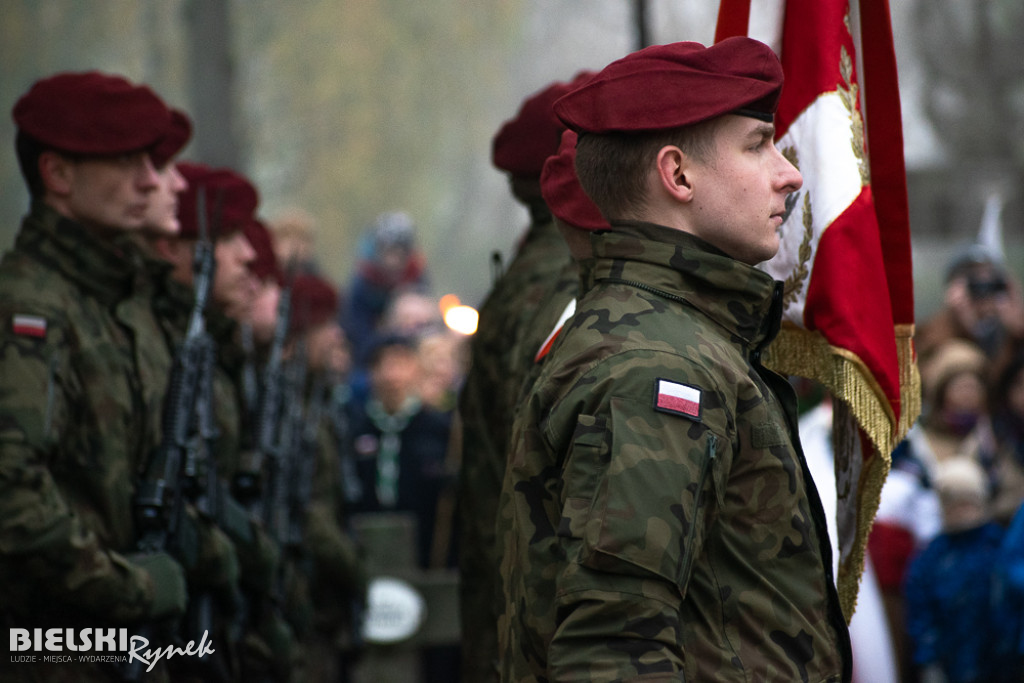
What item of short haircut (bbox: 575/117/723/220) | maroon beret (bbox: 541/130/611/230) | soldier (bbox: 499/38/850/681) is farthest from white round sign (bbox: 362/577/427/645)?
short haircut (bbox: 575/117/723/220)

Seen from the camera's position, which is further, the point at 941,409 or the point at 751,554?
the point at 941,409

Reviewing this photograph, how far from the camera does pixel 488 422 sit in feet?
13.6

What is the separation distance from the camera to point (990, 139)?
17.5m

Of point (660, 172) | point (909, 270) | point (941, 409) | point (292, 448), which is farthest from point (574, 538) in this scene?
point (941, 409)

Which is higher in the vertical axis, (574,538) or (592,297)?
(592,297)

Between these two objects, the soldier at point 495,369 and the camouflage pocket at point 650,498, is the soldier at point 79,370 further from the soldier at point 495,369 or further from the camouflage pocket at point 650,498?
the camouflage pocket at point 650,498

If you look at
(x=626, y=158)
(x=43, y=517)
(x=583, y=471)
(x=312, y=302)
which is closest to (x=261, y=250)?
(x=312, y=302)

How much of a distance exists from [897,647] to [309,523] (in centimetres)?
307

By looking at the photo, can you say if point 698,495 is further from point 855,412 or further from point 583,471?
point 855,412

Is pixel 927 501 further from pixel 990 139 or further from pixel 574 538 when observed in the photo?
pixel 990 139

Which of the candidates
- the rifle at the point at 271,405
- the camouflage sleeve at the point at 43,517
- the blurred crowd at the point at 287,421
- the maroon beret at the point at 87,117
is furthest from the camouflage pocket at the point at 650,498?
the rifle at the point at 271,405

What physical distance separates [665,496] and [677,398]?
0.52ft

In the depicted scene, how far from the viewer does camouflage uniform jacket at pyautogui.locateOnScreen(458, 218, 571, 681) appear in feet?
13.1

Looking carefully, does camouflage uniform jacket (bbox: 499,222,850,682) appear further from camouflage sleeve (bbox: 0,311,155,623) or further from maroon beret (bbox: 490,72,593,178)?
maroon beret (bbox: 490,72,593,178)
